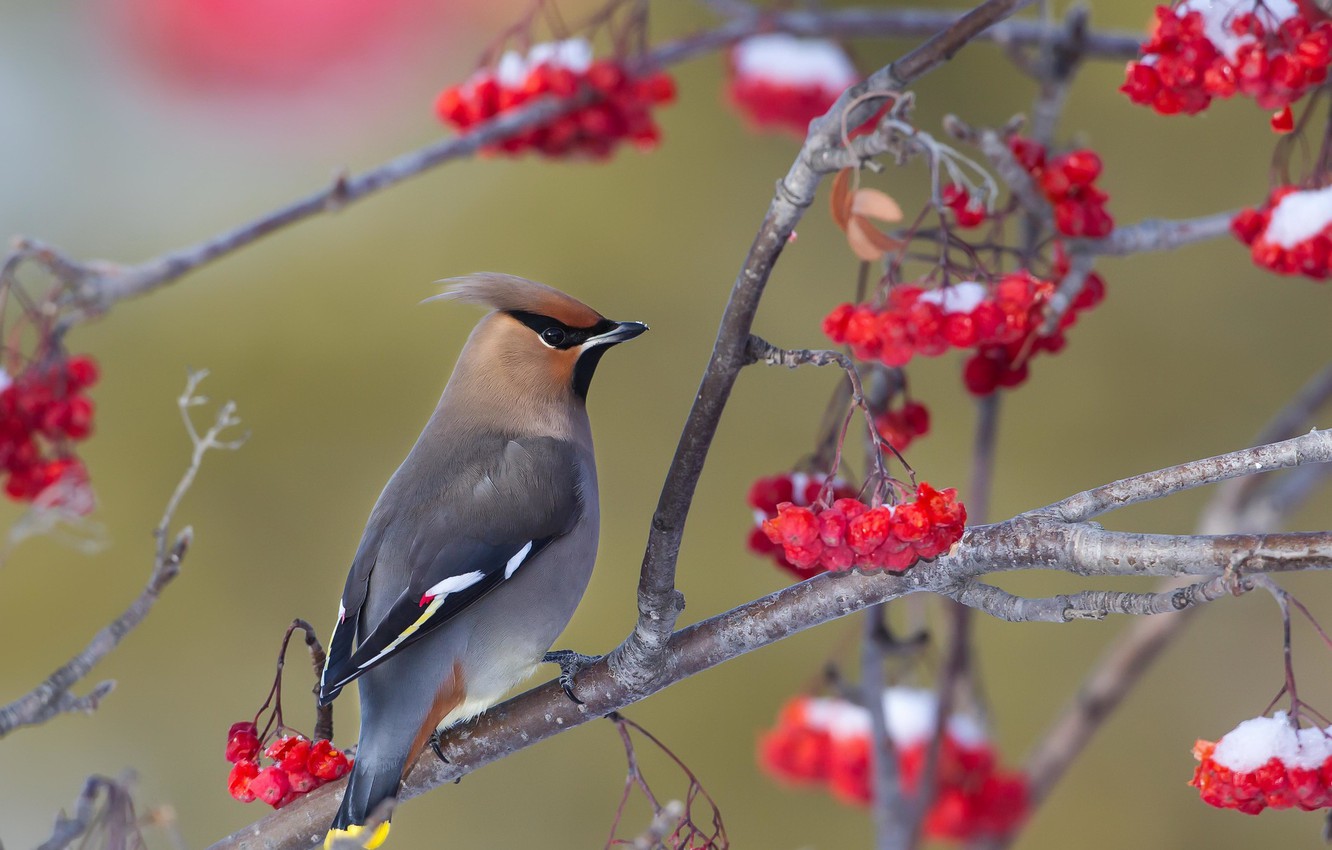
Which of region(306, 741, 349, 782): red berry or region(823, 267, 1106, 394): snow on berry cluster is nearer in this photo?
region(823, 267, 1106, 394): snow on berry cluster

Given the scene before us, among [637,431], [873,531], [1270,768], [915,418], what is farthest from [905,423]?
[637,431]

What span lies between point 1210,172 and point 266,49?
9.84ft

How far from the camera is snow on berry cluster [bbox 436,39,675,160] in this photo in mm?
2424

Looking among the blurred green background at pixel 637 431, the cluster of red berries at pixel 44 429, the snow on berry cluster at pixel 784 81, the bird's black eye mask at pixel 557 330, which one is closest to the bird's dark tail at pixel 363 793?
the cluster of red berries at pixel 44 429

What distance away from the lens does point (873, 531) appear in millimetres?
1447

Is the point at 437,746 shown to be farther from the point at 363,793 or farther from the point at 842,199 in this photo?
the point at 842,199

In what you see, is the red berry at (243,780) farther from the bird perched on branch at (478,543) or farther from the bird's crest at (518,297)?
the bird's crest at (518,297)

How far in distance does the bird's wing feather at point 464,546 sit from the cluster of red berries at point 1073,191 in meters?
0.82

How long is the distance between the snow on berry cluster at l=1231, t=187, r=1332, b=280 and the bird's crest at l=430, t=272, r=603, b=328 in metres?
1.01

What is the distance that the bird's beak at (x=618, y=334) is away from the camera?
2250 mm

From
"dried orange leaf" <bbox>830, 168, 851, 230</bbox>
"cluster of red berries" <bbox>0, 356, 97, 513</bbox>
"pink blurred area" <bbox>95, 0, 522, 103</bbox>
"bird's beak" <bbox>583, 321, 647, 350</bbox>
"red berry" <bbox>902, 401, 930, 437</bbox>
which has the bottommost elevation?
"cluster of red berries" <bbox>0, 356, 97, 513</bbox>

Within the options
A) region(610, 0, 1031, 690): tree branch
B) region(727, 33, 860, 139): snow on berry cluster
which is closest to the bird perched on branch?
region(610, 0, 1031, 690): tree branch

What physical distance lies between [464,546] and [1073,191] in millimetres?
932

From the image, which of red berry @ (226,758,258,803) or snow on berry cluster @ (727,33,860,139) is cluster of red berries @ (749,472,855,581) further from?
snow on berry cluster @ (727,33,860,139)
